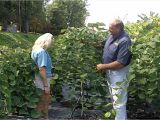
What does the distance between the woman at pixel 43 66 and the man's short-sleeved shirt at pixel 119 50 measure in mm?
998

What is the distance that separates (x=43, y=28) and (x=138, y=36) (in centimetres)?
7635

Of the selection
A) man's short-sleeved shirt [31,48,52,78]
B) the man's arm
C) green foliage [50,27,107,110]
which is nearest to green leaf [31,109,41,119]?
man's short-sleeved shirt [31,48,52,78]

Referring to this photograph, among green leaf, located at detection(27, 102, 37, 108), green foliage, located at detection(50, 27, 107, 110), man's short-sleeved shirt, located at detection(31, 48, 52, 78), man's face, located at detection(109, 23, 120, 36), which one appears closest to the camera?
man's face, located at detection(109, 23, 120, 36)

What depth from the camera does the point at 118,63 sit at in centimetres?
688


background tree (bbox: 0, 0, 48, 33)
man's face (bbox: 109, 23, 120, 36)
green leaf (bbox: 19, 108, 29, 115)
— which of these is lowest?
green leaf (bbox: 19, 108, 29, 115)

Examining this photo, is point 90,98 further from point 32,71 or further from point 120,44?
point 120,44

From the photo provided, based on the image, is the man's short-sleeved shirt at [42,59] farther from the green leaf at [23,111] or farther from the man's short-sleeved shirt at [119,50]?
the man's short-sleeved shirt at [119,50]

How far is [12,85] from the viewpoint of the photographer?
7641 mm

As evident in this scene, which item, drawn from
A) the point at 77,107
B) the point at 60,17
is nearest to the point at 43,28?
the point at 60,17

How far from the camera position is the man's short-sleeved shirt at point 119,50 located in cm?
689

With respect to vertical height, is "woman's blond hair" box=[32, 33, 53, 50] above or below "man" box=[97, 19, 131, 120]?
above

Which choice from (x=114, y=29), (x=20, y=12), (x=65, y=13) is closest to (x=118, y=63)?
(x=114, y=29)

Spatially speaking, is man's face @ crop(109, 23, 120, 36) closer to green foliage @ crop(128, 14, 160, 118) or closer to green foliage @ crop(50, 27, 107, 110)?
green foliage @ crop(128, 14, 160, 118)

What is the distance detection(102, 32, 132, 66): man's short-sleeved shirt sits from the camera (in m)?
6.89
